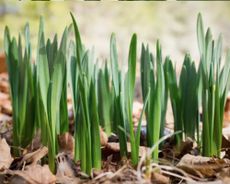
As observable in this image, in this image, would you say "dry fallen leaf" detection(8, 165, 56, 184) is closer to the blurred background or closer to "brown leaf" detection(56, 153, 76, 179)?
"brown leaf" detection(56, 153, 76, 179)

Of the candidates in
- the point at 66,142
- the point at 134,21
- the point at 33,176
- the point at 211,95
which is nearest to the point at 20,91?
the point at 66,142

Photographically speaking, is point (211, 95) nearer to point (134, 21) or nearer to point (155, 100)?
point (155, 100)

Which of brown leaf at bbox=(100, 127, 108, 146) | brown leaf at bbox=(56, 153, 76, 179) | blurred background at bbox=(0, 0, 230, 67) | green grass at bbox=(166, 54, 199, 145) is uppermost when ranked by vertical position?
blurred background at bbox=(0, 0, 230, 67)

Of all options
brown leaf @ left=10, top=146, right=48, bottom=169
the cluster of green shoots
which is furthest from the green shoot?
brown leaf @ left=10, top=146, right=48, bottom=169

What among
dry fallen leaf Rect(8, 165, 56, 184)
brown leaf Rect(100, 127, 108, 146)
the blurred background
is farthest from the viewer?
the blurred background

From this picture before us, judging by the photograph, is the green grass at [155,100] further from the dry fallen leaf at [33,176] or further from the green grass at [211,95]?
the dry fallen leaf at [33,176]

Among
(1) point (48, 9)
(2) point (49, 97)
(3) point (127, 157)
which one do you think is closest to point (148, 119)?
(3) point (127, 157)
